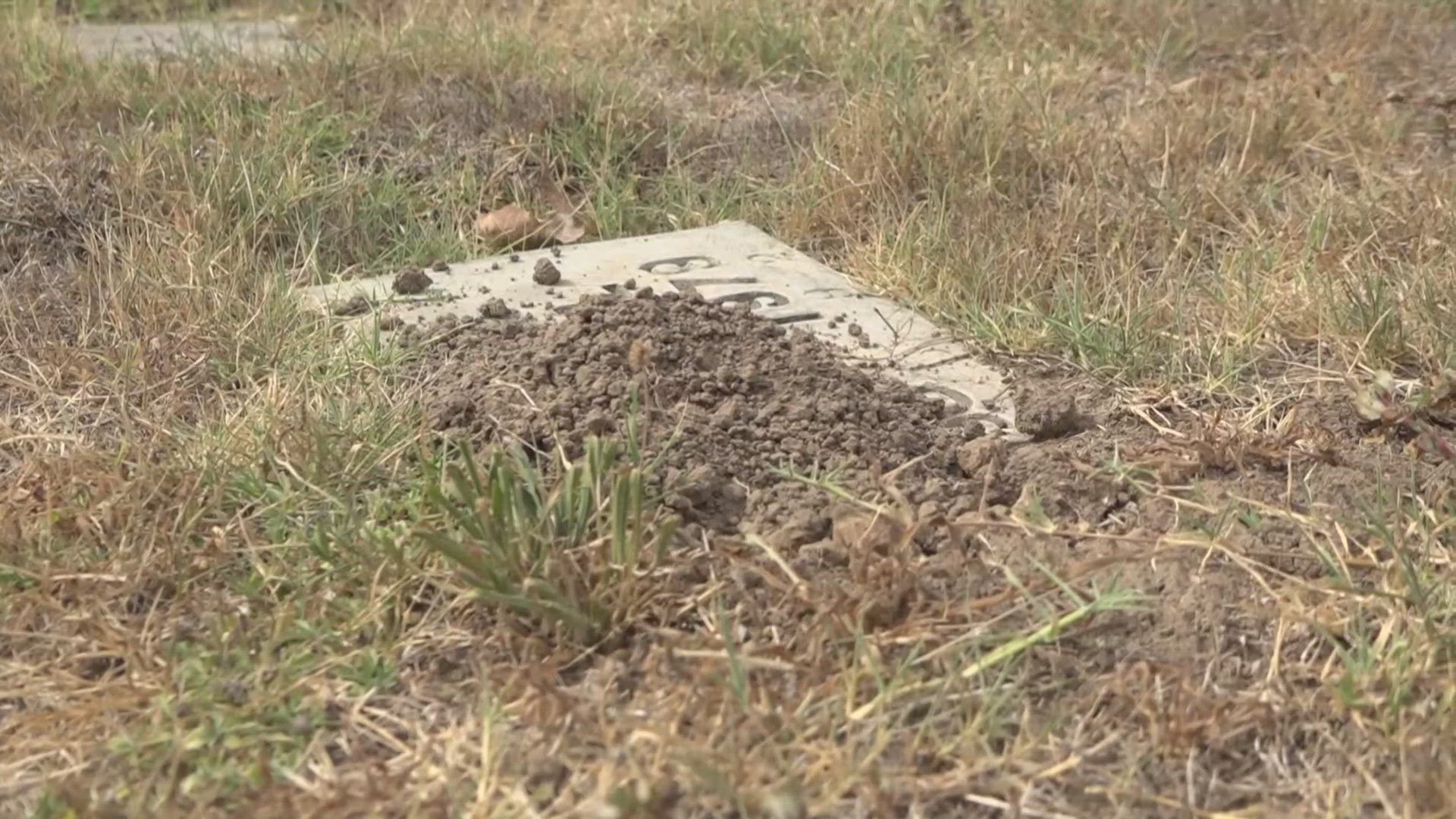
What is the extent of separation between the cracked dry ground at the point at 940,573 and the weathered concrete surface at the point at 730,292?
0.42 ft

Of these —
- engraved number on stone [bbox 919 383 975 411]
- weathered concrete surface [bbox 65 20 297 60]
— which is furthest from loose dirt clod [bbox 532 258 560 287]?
weathered concrete surface [bbox 65 20 297 60]

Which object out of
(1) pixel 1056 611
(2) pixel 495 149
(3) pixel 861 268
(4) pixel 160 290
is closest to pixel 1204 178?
(3) pixel 861 268

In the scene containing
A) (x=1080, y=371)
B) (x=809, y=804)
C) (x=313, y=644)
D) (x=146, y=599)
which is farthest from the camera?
(x=1080, y=371)

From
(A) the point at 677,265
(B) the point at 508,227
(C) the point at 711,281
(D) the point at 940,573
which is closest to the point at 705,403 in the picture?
(D) the point at 940,573

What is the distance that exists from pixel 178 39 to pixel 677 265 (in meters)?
2.62

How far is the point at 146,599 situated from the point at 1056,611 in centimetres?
Result: 125

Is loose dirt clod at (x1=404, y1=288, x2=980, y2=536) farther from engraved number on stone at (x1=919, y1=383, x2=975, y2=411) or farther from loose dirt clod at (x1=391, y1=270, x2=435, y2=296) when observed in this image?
loose dirt clod at (x1=391, y1=270, x2=435, y2=296)

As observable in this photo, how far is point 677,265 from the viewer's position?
342cm

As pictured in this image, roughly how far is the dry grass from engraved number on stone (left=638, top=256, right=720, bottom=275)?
1.12 feet

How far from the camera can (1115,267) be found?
11.2 ft

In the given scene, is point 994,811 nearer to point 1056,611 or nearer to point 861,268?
point 1056,611

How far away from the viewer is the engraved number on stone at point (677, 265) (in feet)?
11.1

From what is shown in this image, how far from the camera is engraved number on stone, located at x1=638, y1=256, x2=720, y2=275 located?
338 centimetres

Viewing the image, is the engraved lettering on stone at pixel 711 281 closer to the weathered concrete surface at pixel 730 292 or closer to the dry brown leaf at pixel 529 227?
the weathered concrete surface at pixel 730 292
